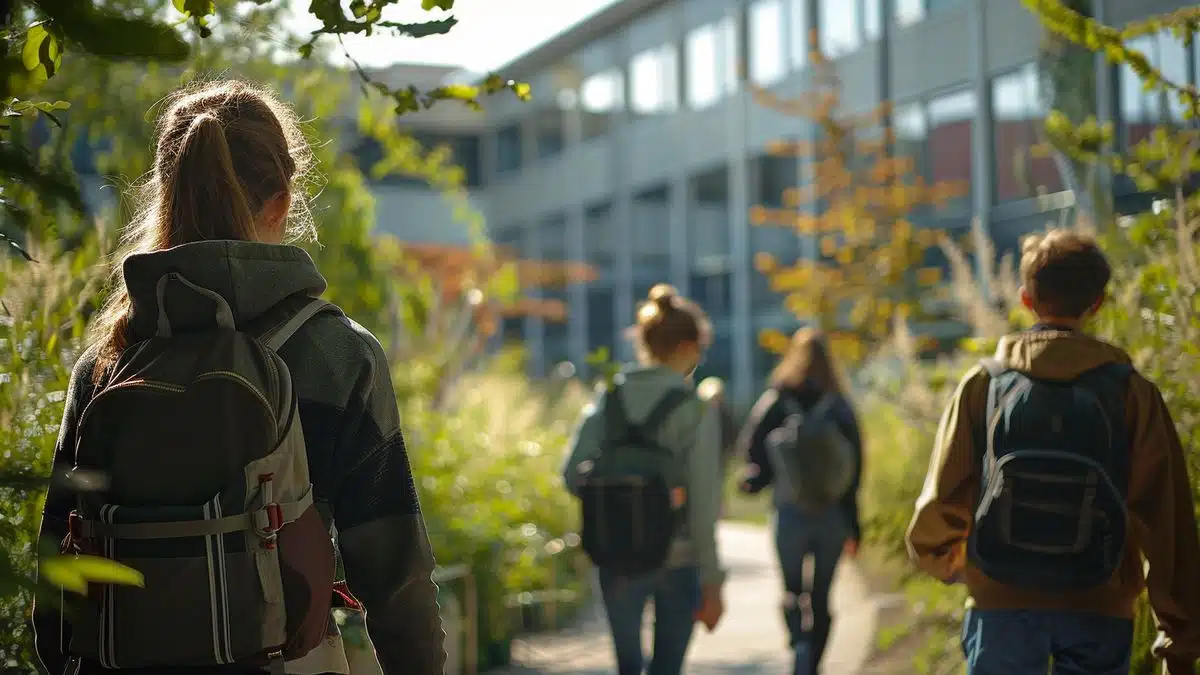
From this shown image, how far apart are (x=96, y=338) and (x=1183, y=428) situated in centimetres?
332

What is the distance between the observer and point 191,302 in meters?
1.99

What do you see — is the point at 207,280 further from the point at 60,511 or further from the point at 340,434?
the point at 60,511

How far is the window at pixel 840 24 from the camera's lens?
2144cm

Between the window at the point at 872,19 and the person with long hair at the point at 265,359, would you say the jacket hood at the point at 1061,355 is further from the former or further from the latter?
the window at the point at 872,19

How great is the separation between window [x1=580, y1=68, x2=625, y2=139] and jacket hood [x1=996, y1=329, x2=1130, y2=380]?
28.3 m

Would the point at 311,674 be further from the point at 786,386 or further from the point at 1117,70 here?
the point at 1117,70

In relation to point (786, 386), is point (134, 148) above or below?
above

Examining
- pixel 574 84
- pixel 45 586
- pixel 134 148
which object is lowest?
pixel 45 586

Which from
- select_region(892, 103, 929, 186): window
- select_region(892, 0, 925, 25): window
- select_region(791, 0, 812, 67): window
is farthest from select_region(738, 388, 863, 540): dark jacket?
select_region(791, 0, 812, 67): window

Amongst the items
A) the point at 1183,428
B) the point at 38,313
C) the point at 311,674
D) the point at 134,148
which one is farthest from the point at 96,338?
the point at 134,148

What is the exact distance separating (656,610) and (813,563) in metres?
1.98

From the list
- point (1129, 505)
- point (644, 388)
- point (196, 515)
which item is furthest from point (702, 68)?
point (196, 515)

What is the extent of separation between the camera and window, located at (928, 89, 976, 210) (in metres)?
18.8

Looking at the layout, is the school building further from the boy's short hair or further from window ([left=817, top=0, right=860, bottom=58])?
the boy's short hair
